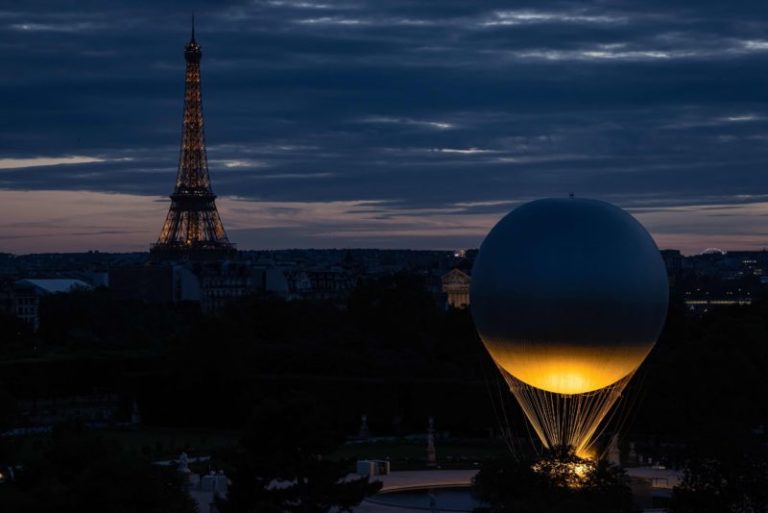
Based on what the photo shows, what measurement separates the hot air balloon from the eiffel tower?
87.7 meters

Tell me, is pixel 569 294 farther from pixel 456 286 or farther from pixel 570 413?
pixel 456 286

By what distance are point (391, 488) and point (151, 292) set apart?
368 feet

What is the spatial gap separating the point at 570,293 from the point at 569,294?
42mm

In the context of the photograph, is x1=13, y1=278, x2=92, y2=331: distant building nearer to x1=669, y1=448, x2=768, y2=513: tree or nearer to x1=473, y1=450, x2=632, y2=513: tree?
x1=473, y1=450, x2=632, y2=513: tree

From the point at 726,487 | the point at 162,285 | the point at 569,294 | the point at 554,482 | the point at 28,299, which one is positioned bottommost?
the point at 554,482

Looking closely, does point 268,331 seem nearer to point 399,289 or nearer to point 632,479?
point 399,289

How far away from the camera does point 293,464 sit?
31.1 m

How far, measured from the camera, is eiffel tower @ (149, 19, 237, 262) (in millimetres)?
123681

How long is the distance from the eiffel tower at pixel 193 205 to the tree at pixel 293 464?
295 feet

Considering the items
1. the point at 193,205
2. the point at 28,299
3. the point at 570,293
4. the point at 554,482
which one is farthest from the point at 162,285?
the point at 554,482

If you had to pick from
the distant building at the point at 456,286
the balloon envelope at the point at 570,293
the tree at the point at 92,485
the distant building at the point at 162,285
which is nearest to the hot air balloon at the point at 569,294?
the balloon envelope at the point at 570,293

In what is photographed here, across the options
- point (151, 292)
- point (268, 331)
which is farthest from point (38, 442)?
point (151, 292)

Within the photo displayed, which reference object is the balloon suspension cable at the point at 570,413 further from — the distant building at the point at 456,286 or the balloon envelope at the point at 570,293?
the distant building at the point at 456,286

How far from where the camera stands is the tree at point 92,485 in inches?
1089
